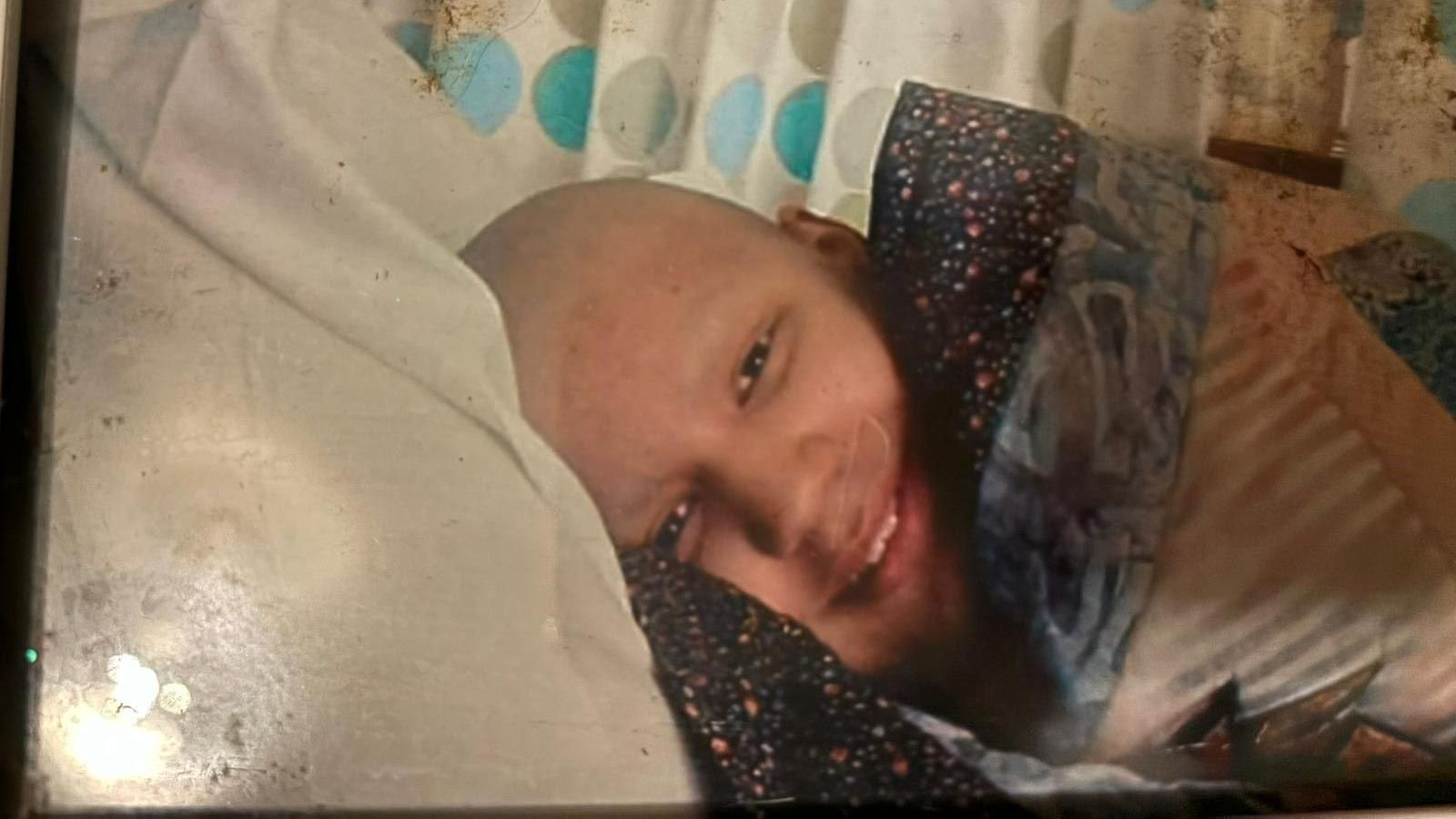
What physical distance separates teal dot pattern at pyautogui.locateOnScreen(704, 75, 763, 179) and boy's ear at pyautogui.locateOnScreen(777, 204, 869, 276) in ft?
0.19

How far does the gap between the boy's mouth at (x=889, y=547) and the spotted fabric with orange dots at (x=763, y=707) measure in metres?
0.06

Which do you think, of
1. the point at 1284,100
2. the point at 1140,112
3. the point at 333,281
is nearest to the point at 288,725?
the point at 333,281

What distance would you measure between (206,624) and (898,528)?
553 mm

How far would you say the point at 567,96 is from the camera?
909 millimetres

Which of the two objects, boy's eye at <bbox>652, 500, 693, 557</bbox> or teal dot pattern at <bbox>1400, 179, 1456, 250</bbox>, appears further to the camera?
teal dot pattern at <bbox>1400, 179, 1456, 250</bbox>

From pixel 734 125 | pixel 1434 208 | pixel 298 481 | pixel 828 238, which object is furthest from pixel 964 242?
pixel 298 481

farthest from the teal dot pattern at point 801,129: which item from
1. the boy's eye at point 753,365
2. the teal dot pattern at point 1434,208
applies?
the teal dot pattern at point 1434,208

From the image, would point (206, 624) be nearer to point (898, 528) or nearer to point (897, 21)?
point (898, 528)

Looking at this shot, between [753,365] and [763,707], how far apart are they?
0.28 m

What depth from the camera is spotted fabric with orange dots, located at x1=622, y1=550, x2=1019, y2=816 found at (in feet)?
2.90

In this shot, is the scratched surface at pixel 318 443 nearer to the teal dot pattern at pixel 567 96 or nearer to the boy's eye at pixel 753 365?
the teal dot pattern at pixel 567 96

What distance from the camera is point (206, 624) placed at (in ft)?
2.84

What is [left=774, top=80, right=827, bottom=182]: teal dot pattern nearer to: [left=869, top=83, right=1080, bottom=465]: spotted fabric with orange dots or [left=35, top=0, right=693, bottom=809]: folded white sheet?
[left=869, top=83, right=1080, bottom=465]: spotted fabric with orange dots

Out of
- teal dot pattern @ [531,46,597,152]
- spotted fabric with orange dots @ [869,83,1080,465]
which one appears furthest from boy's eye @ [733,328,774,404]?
teal dot pattern @ [531,46,597,152]
